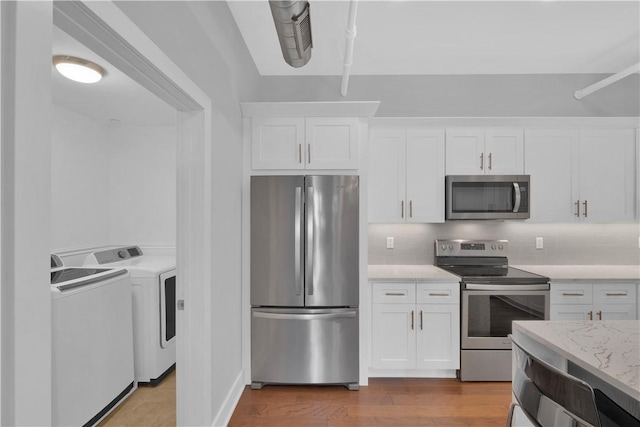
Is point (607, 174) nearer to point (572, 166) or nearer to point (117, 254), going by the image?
point (572, 166)

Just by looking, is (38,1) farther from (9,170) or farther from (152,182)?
(152,182)

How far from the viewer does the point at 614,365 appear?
1126mm

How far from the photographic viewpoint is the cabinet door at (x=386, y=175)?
124 inches

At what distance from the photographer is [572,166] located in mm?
3131

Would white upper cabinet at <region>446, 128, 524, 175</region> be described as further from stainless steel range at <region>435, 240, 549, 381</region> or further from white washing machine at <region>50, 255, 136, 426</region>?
white washing machine at <region>50, 255, 136, 426</region>

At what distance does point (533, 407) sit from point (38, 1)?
182cm

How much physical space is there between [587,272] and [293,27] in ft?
10.6

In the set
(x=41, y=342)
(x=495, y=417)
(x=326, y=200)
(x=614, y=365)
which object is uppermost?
(x=326, y=200)

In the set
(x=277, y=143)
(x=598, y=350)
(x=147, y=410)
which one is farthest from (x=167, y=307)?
(x=598, y=350)

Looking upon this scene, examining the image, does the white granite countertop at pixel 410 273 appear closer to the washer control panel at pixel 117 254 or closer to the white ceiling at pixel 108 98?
the washer control panel at pixel 117 254

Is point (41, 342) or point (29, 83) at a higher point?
point (29, 83)

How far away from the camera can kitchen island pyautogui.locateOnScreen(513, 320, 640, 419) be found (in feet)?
3.54

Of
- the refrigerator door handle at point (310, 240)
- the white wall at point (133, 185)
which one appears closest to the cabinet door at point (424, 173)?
the refrigerator door handle at point (310, 240)

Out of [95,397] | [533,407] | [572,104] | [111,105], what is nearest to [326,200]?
[533,407]
